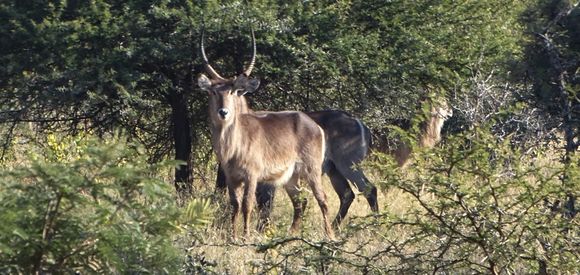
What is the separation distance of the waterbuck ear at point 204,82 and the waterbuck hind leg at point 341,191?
1835 mm

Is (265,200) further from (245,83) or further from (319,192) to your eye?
(245,83)

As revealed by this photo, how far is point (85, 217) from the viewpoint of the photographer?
18.7 ft

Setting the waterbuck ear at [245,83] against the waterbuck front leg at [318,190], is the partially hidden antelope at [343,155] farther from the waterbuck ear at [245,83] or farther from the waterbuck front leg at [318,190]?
the waterbuck ear at [245,83]

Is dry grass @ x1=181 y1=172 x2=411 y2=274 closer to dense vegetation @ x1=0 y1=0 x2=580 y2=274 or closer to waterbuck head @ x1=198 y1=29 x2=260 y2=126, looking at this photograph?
dense vegetation @ x1=0 y1=0 x2=580 y2=274

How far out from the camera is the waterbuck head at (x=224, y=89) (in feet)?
36.6

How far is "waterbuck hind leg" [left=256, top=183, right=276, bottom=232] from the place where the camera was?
11.5 metres

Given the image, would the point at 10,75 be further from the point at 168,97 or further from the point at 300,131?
the point at 300,131

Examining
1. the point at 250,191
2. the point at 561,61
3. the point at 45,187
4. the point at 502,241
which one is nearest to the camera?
the point at 45,187

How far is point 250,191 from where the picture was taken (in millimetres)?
11062

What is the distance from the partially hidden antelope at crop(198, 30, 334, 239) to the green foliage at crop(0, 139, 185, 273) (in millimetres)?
5122

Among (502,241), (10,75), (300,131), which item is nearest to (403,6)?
(300,131)

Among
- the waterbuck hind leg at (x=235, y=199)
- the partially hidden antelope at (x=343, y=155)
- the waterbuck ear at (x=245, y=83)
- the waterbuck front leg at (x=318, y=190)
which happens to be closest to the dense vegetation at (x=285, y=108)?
the waterbuck hind leg at (x=235, y=199)

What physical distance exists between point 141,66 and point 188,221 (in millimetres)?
5893

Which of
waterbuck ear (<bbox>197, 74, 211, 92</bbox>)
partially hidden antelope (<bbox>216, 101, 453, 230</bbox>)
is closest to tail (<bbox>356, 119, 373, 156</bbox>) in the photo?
partially hidden antelope (<bbox>216, 101, 453, 230</bbox>)
